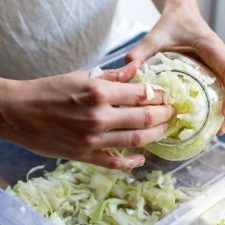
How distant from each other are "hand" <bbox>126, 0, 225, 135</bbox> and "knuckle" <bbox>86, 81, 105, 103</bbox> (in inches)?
6.6

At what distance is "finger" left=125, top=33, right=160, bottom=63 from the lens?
68 cm

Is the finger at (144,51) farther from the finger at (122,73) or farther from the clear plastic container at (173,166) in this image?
the clear plastic container at (173,166)

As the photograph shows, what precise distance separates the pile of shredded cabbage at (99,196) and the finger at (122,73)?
189 mm

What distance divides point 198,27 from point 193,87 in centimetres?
14

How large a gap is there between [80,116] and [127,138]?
0.05 m

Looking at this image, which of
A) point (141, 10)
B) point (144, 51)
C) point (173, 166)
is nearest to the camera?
point (144, 51)

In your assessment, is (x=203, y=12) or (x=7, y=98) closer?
(x=7, y=98)

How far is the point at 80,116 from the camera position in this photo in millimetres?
516

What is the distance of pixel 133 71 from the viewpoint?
0.60 meters

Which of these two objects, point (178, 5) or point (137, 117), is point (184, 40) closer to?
point (178, 5)

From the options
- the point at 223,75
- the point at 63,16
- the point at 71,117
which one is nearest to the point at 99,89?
the point at 71,117

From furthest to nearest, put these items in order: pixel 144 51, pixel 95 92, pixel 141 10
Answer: pixel 141 10 → pixel 144 51 → pixel 95 92

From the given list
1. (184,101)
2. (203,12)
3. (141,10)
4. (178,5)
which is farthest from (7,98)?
(203,12)

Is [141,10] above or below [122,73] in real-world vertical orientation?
below
